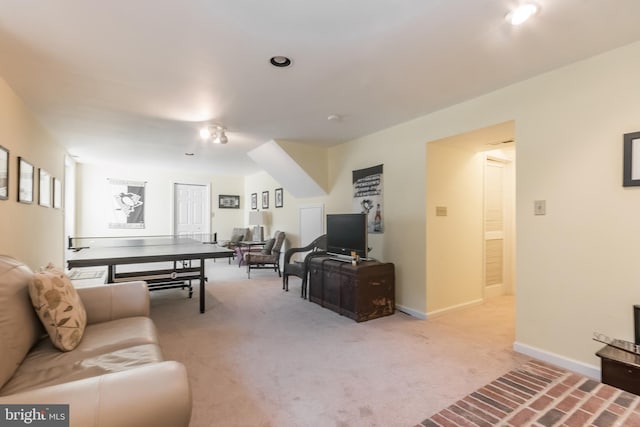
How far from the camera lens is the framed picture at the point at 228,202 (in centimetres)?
873

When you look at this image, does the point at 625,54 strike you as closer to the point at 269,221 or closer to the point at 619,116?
the point at 619,116

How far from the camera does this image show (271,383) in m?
2.13

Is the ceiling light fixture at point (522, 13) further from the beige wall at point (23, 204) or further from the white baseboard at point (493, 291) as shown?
the beige wall at point (23, 204)

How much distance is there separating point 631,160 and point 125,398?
3047 mm

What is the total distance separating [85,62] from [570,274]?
4.01 meters

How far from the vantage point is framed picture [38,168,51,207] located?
149 inches

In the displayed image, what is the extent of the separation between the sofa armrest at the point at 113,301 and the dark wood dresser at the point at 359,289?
2.07 m

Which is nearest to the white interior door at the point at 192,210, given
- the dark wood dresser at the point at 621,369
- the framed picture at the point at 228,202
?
the framed picture at the point at 228,202

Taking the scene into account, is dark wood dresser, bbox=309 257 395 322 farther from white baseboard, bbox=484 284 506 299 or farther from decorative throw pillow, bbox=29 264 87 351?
decorative throw pillow, bbox=29 264 87 351

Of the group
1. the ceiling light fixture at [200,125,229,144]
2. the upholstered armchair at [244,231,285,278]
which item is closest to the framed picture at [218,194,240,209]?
the upholstered armchair at [244,231,285,278]

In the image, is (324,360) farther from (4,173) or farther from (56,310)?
(4,173)

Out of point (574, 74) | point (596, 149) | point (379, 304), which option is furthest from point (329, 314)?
point (574, 74)

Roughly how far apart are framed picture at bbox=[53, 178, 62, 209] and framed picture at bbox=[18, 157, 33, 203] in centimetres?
138

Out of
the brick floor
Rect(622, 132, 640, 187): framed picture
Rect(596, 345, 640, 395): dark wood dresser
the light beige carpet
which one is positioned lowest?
the light beige carpet
